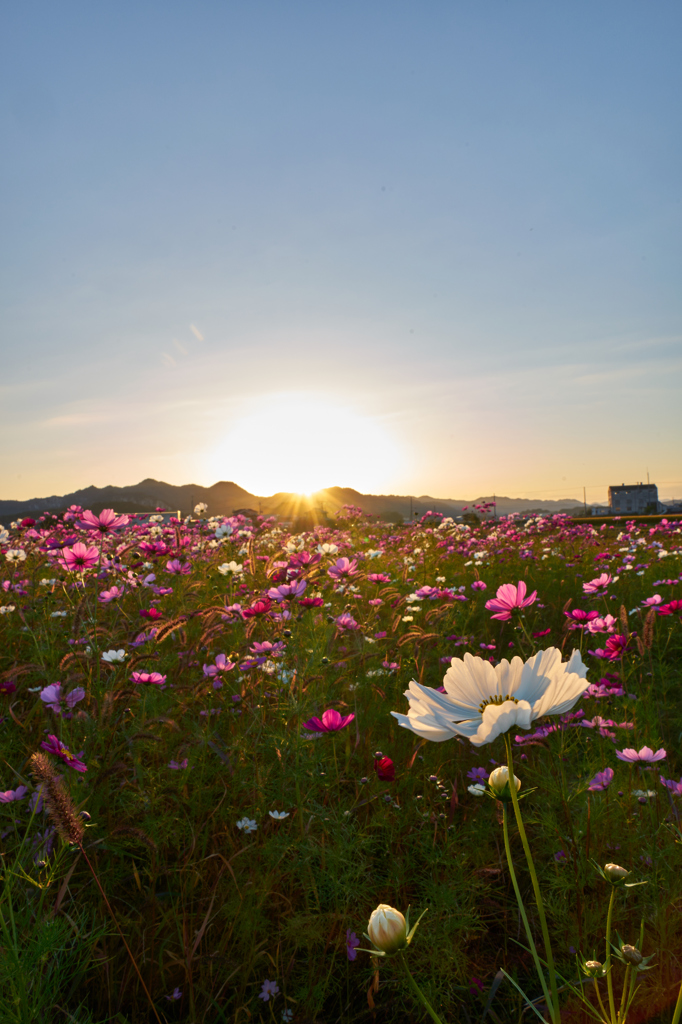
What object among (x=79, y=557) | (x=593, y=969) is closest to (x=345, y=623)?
(x=79, y=557)

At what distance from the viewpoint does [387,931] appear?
59 cm

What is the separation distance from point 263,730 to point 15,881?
0.83 meters

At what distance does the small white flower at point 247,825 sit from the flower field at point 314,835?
0.6 inches

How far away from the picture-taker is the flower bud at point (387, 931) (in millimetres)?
579

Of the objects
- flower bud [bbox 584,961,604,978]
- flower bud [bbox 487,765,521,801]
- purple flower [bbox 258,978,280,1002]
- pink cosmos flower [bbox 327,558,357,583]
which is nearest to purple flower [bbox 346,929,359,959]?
purple flower [bbox 258,978,280,1002]

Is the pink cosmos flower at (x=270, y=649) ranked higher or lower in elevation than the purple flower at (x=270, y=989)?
higher

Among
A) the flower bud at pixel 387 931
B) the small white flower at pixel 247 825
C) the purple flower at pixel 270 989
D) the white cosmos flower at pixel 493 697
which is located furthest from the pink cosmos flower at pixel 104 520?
the flower bud at pixel 387 931

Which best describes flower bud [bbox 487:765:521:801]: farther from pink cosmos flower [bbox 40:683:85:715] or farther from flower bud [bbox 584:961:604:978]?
pink cosmos flower [bbox 40:683:85:715]

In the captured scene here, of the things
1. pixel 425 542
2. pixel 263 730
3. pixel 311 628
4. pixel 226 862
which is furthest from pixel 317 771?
pixel 425 542

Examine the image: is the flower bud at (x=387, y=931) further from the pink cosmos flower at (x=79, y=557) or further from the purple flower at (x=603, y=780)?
the pink cosmos flower at (x=79, y=557)

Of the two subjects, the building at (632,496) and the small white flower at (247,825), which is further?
the building at (632,496)

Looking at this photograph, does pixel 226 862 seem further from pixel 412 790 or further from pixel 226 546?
pixel 226 546

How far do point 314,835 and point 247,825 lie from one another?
21 cm

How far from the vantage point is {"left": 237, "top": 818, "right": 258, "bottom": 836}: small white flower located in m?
1.72
